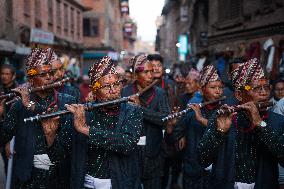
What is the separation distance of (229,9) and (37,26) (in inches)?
335

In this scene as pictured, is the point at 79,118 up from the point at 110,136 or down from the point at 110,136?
up

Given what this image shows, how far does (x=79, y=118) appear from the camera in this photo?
381cm

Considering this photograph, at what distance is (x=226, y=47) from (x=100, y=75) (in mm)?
14478

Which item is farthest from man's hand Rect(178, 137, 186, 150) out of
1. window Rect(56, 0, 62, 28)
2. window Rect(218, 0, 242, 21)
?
window Rect(56, 0, 62, 28)

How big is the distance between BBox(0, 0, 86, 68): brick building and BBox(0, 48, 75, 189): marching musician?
7218 mm

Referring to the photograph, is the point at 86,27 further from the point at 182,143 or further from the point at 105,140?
the point at 105,140

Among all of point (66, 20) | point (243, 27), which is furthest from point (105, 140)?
point (66, 20)

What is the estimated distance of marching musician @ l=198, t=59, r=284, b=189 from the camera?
3672 mm

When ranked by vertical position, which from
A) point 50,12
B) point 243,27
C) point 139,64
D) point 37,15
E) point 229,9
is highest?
point 50,12

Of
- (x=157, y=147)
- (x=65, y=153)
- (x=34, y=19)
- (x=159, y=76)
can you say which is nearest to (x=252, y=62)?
(x=65, y=153)

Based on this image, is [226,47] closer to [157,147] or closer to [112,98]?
[157,147]

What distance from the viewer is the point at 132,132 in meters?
3.95

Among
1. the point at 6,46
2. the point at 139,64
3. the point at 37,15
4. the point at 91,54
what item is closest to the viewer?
the point at 139,64

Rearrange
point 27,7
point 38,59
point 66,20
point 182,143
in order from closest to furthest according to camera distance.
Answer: point 38,59 < point 182,143 < point 27,7 < point 66,20
